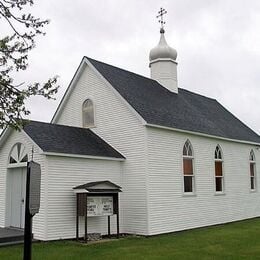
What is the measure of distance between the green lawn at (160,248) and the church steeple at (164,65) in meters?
9.97

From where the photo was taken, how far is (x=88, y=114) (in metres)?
20.5

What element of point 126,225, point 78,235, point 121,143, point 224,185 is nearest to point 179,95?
point 224,185

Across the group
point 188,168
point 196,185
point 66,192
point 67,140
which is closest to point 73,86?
point 67,140

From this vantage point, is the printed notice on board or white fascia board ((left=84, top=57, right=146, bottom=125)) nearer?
the printed notice on board

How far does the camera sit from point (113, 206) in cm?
1680

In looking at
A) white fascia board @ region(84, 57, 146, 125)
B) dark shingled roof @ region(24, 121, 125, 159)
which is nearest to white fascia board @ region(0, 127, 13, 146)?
dark shingled roof @ region(24, 121, 125, 159)

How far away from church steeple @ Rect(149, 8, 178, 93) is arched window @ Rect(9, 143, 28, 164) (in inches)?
403

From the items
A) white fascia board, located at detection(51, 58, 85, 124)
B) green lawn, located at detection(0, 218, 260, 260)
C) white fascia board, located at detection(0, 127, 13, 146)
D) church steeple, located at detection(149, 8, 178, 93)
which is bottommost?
green lawn, located at detection(0, 218, 260, 260)

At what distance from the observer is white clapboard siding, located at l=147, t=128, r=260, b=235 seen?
58.3 ft

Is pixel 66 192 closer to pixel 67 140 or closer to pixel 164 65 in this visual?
pixel 67 140

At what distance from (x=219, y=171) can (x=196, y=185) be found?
2.88 metres

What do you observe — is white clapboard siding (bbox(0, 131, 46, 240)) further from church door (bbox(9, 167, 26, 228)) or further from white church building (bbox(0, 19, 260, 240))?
church door (bbox(9, 167, 26, 228))

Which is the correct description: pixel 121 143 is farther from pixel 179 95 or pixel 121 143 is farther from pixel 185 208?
pixel 179 95

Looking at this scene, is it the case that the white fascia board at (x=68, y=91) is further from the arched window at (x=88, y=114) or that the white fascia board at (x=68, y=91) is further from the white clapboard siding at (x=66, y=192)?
the white clapboard siding at (x=66, y=192)
